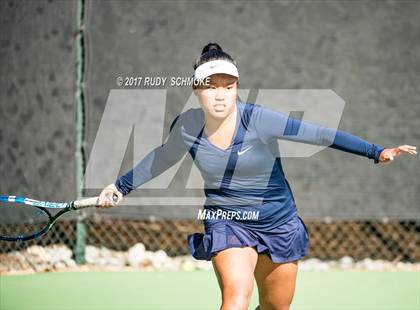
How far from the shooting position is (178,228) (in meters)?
8.36

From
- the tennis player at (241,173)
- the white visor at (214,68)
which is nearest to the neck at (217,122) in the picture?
the tennis player at (241,173)

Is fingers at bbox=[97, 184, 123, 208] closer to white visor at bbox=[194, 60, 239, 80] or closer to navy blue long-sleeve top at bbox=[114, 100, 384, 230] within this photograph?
navy blue long-sleeve top at bbox=[114, 100, 384, 230]

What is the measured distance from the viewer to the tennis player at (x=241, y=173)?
437cm

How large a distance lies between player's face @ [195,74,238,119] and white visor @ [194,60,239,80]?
0.9 inches

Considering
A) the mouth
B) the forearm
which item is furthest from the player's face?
the forearm

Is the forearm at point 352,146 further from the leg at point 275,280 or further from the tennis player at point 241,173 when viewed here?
the leg at point 275,280

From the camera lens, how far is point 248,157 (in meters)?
4.49

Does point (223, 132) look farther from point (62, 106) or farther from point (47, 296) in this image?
point (62, 106)

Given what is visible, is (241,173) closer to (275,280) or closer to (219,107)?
(219,107)

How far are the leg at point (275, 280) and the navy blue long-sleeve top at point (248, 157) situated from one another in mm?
221

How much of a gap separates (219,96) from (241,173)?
437 mm

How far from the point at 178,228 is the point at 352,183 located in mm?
1697

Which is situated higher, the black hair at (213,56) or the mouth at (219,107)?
the black hair at (213,56)

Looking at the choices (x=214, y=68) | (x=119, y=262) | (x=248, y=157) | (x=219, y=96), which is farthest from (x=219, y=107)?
(x=119, y=262)
